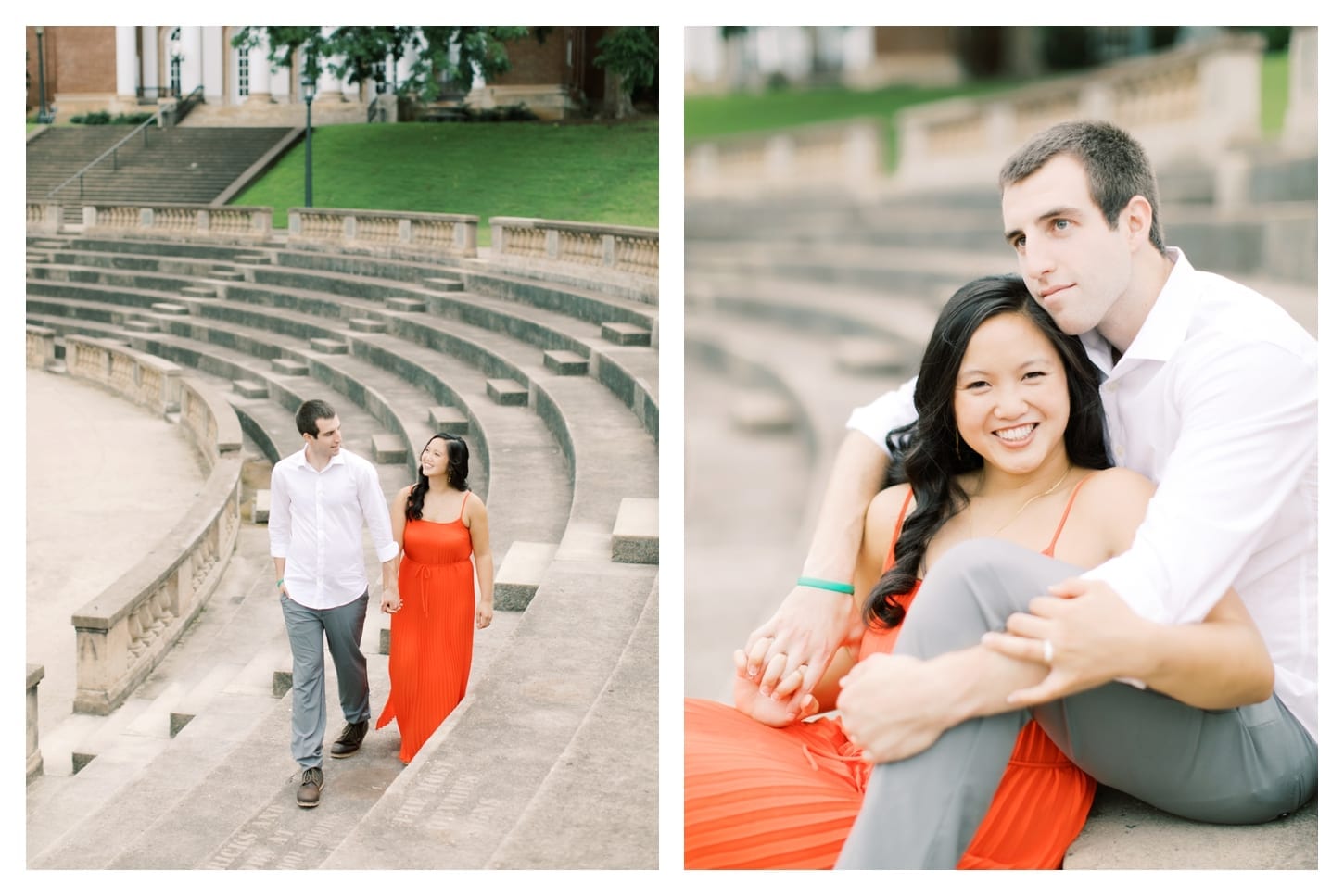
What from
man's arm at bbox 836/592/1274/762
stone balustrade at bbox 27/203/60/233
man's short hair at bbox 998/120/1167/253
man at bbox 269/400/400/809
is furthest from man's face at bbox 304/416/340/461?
stone balustrade at bbox 27/203/60/233

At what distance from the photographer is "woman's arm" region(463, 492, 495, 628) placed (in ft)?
13.7

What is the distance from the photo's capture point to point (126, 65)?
13453mm

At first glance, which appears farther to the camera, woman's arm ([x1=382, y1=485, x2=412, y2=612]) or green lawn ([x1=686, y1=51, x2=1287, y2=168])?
woman's arm ([x1=382, y1=485, x2=412, y2=612])

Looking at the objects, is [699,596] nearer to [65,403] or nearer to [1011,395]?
[1011,395]

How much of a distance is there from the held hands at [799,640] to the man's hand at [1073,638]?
48 centimetres

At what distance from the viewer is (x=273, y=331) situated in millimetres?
10445

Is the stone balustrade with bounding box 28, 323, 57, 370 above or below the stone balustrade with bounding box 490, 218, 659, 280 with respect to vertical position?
below

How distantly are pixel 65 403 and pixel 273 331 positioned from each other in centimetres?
180

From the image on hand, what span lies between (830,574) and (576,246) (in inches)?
314

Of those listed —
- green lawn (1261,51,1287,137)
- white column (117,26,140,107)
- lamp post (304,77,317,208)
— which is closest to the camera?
green lawn (1261,51,1287,137)

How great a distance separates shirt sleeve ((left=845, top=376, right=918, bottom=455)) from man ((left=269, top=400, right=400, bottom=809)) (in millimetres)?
1834

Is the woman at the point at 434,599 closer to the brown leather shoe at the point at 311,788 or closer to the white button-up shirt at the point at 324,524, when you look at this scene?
the white button-up shirt at the point at 324,524

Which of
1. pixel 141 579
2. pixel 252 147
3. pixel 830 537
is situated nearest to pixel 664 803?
pixel 830 537

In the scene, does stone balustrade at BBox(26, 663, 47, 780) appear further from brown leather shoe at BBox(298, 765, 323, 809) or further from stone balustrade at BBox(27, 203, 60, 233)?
stone balustrade at BBox(27, 203, 60, 233)
